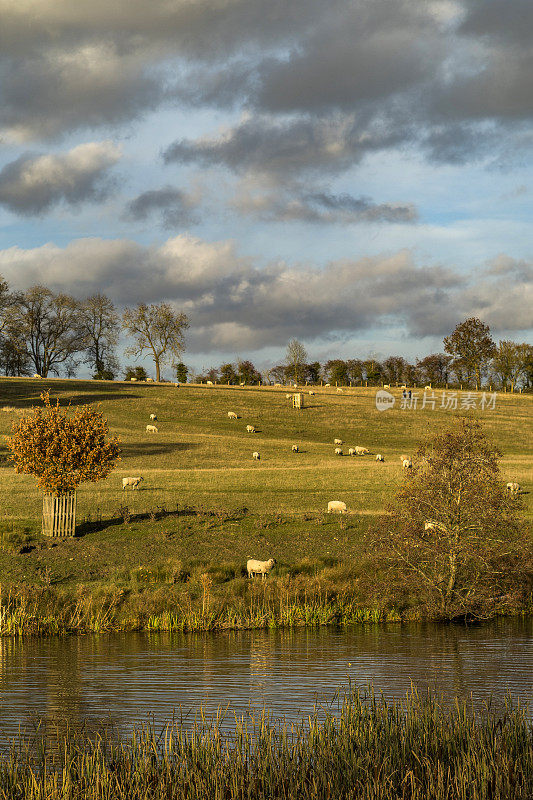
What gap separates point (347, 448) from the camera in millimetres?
77312

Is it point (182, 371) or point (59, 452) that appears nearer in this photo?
point (59, 452)

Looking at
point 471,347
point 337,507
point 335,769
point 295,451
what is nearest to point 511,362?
point 471,347

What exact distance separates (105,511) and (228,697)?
25717 millimetres

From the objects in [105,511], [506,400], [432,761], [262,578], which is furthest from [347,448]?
[432,761]

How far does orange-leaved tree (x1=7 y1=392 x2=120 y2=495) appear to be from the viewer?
131ft

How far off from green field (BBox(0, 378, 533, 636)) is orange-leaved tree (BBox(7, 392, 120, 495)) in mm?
2378

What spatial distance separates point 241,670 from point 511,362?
137630mm

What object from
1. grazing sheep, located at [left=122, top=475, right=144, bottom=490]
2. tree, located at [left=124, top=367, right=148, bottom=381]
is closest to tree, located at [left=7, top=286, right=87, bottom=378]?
tree, located at [left=124, top=367, right=148, bottom=381]

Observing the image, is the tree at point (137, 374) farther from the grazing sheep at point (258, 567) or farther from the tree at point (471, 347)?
the grazing sheep at point (258, 567)

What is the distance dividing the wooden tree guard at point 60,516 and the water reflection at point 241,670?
11.6 metres

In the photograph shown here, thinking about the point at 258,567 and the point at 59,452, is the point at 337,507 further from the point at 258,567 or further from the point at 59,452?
the point at 59,452

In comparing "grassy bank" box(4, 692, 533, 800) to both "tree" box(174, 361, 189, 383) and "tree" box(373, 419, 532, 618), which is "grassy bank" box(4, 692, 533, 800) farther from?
"tree" box(174, 361, 189, 383)

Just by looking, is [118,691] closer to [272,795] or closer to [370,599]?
[272,795]

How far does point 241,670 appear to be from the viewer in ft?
73.6
